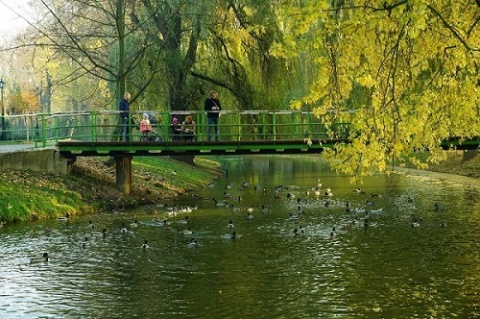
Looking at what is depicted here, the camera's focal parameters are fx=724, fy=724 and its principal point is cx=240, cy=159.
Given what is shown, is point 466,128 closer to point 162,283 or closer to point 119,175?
point 162,283

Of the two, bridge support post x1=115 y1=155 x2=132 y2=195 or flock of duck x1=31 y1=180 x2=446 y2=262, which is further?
bridge support post x1=115 y1=155 x2=132 y2=195

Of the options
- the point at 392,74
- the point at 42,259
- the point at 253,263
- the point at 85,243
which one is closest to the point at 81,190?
the point at 85,243

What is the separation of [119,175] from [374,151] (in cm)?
2130

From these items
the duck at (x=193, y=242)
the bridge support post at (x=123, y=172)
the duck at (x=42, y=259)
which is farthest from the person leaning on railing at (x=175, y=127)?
the duck at (x=42, y=259)

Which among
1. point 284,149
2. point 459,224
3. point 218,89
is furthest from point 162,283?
point 218,89

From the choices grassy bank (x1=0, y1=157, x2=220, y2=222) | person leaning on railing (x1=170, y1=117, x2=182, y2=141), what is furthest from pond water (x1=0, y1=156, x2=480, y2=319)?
person leaning on railing (x1=170, y1=117, x2=182, y2=141)

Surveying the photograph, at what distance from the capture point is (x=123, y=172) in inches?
1243

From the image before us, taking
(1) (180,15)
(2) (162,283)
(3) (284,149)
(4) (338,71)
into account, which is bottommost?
(2) (162,283)

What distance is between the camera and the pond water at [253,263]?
14.3m

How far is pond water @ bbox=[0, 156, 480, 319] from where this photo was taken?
1426cm

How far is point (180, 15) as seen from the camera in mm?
35250

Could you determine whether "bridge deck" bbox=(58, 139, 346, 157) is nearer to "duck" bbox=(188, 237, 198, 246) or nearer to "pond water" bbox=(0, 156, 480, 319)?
"pond water" bbox=(0, 156, 480, 319)

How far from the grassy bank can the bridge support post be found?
405 mm

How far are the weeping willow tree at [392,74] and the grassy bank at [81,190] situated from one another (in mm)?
15555
